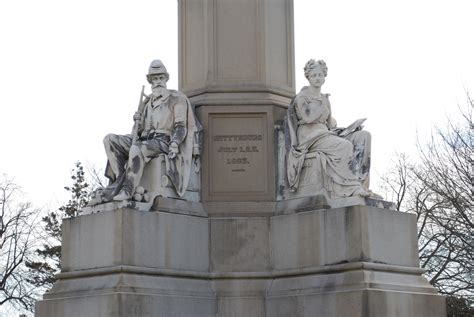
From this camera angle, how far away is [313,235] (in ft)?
48.3

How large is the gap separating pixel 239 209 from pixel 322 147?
1.45 m

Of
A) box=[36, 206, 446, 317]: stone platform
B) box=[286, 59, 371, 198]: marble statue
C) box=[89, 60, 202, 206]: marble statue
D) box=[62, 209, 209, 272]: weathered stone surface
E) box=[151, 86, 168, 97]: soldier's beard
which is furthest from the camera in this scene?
box=[151, 86, 168, 97]: soldier's beard

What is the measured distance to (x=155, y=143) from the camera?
15047 mm

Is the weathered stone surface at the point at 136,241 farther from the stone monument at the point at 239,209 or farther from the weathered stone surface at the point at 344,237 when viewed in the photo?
the weathered stone surface at the point at 344,237

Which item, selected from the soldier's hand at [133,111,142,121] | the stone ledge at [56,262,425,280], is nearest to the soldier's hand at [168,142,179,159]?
the soldier's hand at [133,111,142,121]

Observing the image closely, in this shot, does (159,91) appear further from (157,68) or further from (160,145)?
(160,145)

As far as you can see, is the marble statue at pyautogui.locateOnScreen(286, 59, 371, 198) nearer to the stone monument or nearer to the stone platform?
the stone monument

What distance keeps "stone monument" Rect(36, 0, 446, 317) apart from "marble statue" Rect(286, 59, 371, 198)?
0.06ft

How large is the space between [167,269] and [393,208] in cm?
324

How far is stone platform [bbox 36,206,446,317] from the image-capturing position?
14.1 meters

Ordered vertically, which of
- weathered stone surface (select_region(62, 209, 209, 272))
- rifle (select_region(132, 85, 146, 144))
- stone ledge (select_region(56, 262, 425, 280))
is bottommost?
stone ledge (select_region(56, 262, 425, 280))

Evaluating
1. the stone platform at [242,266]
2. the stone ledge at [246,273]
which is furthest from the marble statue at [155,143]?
the stone ledge at [246,273]

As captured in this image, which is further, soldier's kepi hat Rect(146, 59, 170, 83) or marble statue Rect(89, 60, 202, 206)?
soldier's kepi hat Rect(146, 59, 170, 83)

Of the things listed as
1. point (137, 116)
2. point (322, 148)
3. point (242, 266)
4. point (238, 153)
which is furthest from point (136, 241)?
point (322, 148)
